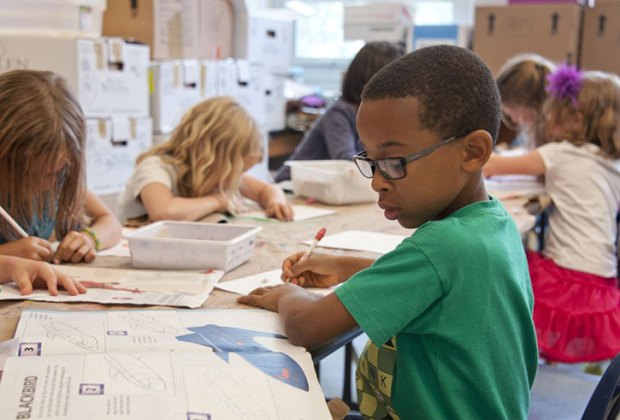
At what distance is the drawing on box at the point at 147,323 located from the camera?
99 cm

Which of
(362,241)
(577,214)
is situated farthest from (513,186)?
(362,241)

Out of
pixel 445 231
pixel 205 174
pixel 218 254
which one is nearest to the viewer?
pixel 445 231

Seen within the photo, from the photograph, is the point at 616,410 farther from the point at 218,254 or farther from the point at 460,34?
the point at 460,34

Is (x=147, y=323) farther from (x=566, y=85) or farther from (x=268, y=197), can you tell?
(x=566, y=85)

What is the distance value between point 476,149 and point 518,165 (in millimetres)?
1556

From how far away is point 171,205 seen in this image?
1787 millimetres

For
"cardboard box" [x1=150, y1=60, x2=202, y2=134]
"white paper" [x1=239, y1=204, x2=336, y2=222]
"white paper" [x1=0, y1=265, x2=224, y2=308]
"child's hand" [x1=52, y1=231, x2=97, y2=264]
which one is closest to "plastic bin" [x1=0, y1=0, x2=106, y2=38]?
"cardboard box" [x1=150, y1=60, x2=202, y2=134]

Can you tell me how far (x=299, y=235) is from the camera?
1705mm

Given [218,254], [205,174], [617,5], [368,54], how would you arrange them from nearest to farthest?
1. [218,254]
2. [205,174]
3. [368,54]
4. [617,5]

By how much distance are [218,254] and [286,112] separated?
3.28m

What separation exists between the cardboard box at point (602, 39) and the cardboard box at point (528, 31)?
65mm

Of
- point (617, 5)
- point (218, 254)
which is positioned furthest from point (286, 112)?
point (218, 254)

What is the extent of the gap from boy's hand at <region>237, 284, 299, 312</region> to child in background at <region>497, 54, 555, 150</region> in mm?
1730

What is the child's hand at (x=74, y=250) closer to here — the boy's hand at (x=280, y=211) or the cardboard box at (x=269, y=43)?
the boy's hand at (x=280, y=211)
